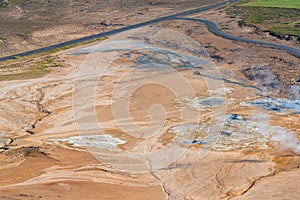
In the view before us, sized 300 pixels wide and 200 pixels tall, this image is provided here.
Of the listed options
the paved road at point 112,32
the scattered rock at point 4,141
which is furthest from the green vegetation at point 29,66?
the scattered rock at point 4,141

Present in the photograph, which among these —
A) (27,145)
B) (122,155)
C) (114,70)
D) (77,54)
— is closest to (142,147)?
(122,155)

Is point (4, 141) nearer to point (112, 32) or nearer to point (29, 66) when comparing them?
point (29, 66)

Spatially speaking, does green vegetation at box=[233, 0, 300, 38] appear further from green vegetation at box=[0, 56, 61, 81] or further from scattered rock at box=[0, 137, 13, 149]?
scattered rock at box=[0, 137, 13, 149]

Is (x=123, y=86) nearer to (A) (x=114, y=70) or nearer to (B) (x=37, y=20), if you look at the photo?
(A) (x=114, y=70)

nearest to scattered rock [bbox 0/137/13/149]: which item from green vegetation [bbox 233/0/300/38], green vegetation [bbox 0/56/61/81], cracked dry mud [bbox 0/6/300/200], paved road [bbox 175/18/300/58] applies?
cracked dry mud [bbox 0/6/300/200]

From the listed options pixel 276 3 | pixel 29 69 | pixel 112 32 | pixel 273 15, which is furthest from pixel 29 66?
pixel 276 3
